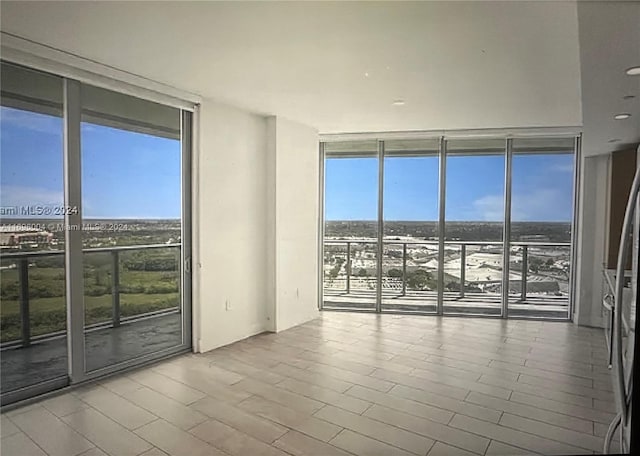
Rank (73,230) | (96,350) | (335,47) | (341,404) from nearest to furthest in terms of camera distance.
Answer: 1. (335,47)
2. (341,404)
3. (73,230)
4. (96,350)

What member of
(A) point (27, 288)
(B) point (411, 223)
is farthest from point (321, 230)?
(A) point (27, 288)

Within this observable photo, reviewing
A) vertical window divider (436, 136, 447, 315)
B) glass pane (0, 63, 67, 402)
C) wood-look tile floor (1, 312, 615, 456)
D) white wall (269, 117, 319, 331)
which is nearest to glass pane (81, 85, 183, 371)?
glass pane (0, 63, 67, 402)

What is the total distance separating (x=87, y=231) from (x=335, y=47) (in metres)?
2.47

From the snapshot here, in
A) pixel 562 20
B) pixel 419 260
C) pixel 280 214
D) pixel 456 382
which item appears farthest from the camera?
pixel 419 260

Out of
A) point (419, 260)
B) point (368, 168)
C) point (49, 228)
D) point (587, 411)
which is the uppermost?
point (368, 168)

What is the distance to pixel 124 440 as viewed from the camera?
264cm

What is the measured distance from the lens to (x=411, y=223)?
6.32 meters

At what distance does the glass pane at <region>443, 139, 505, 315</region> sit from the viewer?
6086mm

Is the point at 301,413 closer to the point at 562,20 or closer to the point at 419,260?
the point at 562,20

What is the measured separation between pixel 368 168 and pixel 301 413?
4.17 m

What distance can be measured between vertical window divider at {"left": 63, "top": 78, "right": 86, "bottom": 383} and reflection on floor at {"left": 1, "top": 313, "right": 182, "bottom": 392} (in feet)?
0.33

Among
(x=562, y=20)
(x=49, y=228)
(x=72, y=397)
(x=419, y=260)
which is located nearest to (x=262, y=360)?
(x=72, y=397)

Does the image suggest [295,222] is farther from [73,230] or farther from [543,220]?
[543,220]

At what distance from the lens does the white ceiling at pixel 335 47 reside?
2.37m
